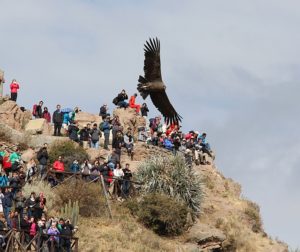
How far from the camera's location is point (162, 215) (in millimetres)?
42750

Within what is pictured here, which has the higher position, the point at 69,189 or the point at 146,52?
the point at 146,52

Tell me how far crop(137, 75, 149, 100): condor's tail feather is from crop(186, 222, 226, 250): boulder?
695cm

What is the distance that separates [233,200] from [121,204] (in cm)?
795

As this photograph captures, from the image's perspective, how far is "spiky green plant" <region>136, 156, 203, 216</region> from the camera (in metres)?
44.7

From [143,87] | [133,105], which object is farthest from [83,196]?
[133,105]

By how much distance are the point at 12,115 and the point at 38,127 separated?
1.94 meters

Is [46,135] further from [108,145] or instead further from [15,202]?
[15,202]

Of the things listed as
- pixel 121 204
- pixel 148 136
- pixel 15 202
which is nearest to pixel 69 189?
pixel 121 204

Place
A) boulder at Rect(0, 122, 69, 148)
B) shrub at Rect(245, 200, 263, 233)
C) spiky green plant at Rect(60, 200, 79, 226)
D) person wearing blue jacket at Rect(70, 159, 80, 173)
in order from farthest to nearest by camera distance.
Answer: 1. boulder at Rect(0, 122, 69, 148)
2. shrub at Rect(245, 200, 263, 233)
3. person wearing blue jacket at Rect(70, 159, 80, 173)
4. spiky green plant at Rect(60, 200, 79, 226)

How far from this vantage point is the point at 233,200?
49.4 metres

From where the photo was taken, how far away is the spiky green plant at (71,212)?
38.9 m

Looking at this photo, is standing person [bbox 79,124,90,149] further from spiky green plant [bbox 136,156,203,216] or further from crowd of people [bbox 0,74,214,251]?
spiky green plant [bbox 136,156,203,216]

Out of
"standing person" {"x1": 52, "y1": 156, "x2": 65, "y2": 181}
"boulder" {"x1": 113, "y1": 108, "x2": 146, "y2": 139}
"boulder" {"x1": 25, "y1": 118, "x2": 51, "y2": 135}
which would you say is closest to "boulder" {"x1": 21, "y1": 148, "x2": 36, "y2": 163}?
"standing person" {"x1": 52, "y1": 156, "x2": 65, "y2": 181}

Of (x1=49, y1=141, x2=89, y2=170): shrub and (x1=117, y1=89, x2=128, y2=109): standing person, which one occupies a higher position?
(x1=117, y1=89, x2=128, y2=109): standing person
